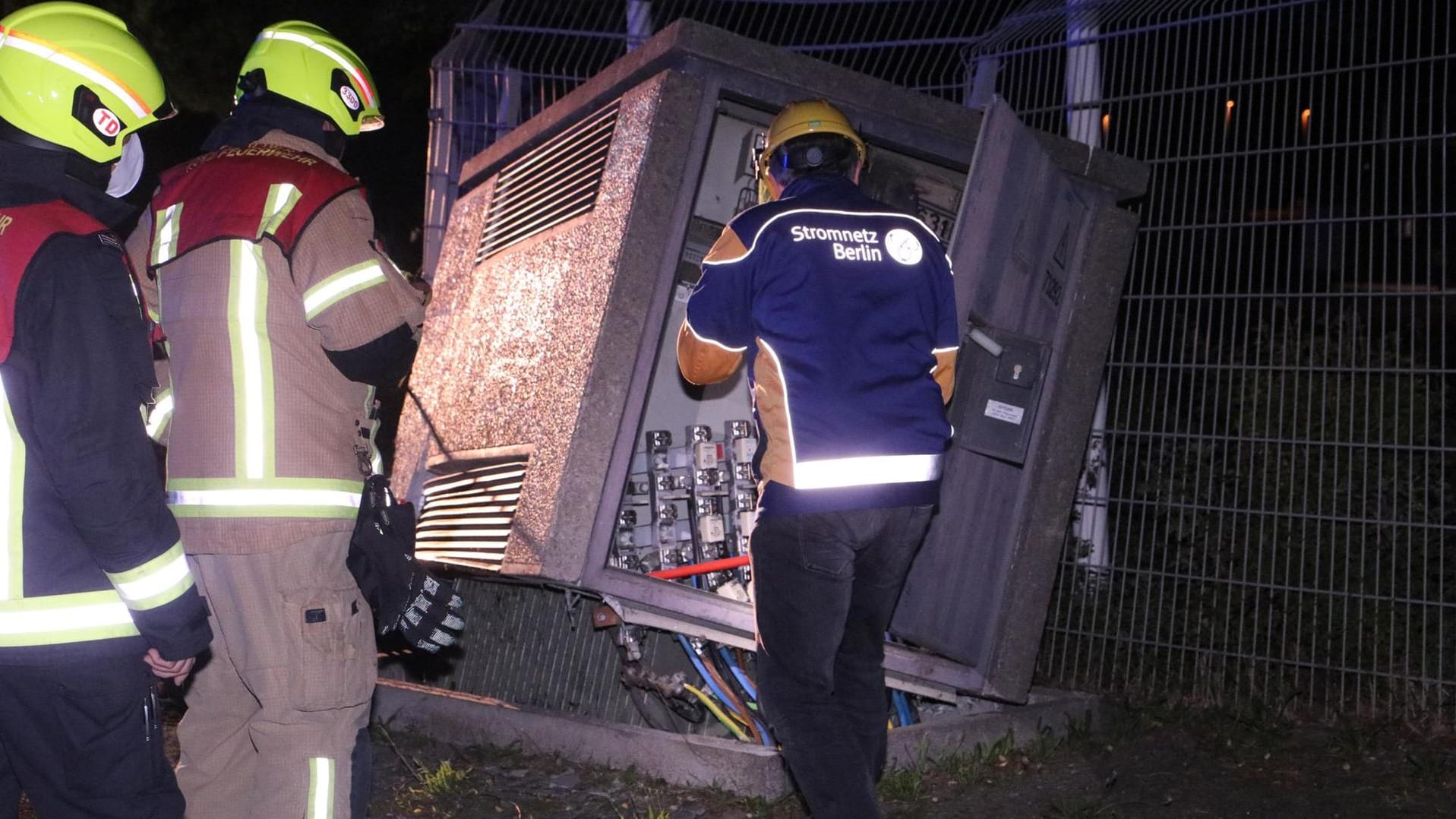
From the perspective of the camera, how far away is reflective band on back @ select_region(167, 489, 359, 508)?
2766 mm

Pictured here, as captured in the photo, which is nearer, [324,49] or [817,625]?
[324,49]

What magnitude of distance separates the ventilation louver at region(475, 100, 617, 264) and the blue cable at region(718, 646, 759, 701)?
1.73 metres

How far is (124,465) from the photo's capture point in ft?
7.92

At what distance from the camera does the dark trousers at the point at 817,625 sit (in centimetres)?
318

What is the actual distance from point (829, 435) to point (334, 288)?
124 centimetres

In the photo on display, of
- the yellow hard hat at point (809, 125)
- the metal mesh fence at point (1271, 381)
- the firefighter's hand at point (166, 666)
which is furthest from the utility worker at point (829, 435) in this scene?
the metal mesh fence at point (1271, 381)

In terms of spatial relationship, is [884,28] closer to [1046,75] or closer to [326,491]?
[1046,75]

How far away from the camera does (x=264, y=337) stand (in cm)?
282

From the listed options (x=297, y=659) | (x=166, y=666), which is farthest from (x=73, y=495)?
(x=297, y=659)

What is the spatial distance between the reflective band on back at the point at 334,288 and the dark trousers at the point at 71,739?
82cm

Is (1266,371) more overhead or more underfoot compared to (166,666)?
more overhead

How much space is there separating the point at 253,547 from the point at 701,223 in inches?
126

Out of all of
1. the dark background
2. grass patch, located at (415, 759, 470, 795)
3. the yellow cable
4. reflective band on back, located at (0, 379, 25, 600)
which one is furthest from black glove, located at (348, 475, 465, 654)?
the dark background

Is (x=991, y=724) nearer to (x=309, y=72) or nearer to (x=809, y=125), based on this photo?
(x=809, y=125)
